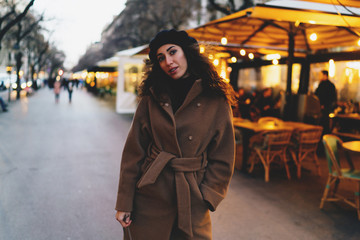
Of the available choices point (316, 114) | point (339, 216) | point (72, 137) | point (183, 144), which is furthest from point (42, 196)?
point (316, 114)

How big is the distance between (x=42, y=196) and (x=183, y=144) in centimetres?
397

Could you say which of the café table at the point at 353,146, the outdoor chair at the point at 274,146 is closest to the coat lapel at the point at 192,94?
the café table at the point at 353,146

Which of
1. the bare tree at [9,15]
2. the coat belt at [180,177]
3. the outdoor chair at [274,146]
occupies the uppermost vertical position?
the bare tree at [9,15]

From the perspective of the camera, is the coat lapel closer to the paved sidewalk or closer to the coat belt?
the coat belt

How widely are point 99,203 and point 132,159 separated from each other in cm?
318

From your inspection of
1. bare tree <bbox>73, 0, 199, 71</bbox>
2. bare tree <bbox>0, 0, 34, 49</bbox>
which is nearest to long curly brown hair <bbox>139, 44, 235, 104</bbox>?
bare tree <bbox>0, 0, 34, 49</bbox>

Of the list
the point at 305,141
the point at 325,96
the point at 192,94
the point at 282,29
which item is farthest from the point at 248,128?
the point at 192,94

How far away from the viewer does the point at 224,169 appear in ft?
6.64

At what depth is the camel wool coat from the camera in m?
1.95

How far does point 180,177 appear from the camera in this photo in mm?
1938

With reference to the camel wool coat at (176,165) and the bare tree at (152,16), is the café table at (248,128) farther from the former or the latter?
the bare tree at (152,16)

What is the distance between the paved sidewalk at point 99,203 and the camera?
4.05 metres

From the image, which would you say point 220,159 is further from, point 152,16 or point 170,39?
point 152,16

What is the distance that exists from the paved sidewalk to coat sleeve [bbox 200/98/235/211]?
85.6 inches
